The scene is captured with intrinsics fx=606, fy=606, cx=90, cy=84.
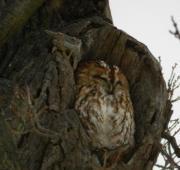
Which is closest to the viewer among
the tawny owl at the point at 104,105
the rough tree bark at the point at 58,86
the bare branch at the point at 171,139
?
the rough tree bark at the point at 58,86

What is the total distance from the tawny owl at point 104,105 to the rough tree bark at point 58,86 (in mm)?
74

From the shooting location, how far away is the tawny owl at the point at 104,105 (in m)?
3.79

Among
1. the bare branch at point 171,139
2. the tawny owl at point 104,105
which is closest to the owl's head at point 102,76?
the tawny owl at point 104,105

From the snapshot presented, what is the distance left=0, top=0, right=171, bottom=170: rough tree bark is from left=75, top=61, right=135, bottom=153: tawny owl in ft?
0.24

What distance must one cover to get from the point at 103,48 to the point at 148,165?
2.86 ft

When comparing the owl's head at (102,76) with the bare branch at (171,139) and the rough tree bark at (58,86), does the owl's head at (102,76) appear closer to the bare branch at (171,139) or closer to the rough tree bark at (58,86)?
the rough tree bark at (58,86)

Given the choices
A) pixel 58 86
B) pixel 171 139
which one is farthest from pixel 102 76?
pixel 58 86

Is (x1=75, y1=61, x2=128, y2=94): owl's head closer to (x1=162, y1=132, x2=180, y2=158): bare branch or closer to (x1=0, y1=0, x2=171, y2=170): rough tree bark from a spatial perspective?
(x1=0, y1=0, x2=171, y2=170): rough tree bark

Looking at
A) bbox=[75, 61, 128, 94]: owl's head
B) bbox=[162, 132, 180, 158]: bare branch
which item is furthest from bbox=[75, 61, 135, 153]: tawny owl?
bbox=[162, 132, 180, 158]: bare branch

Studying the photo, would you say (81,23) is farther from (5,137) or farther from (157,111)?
(5,137)

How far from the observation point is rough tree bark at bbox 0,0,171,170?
10.2 feet

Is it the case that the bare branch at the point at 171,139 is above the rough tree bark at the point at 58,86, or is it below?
below

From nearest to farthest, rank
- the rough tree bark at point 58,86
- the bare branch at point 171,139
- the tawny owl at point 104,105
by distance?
the rough tree bark at point 58,86, the tawny owl at point 104,105, the bare branch at point 171,139

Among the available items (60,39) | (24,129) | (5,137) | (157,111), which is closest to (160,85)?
(157,111)
